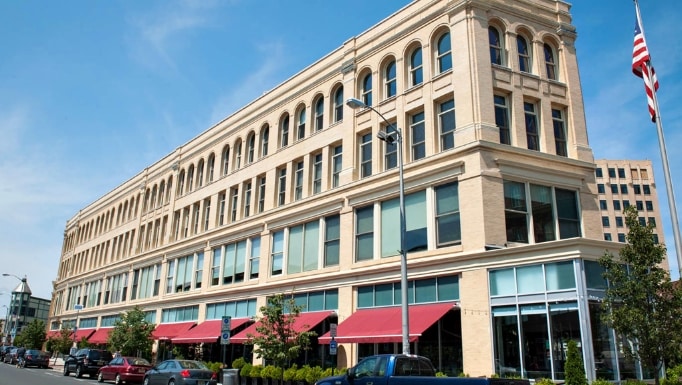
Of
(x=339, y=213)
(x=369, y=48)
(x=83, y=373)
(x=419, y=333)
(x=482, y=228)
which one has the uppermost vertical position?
(x=369, y=48)

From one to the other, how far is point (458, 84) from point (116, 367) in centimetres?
2238

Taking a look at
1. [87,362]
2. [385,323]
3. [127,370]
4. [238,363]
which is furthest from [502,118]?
[87,362]

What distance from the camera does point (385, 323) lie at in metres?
22.3

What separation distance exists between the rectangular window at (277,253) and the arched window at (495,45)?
1544 cm

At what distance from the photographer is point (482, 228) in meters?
21.2

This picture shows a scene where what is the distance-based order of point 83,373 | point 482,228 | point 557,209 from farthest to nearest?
1. point 83,373
2. point 557,209
3. point 482,228

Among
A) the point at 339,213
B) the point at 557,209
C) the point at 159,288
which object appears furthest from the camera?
the point at 159,288

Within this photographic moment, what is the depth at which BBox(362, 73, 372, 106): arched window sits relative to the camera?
29172 mm

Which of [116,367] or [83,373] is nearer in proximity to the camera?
[116,367]

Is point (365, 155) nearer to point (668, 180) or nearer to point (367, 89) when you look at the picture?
point (367, 89)

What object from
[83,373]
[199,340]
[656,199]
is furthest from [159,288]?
[656,199]

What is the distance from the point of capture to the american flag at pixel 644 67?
58.7 ft

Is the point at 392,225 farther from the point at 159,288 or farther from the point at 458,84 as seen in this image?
the point at 159,288

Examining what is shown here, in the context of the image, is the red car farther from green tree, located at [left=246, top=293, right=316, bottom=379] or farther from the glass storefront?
the glass storefront
